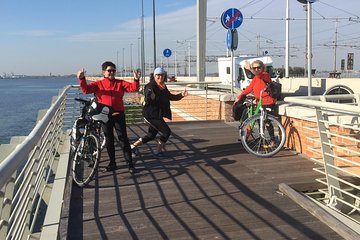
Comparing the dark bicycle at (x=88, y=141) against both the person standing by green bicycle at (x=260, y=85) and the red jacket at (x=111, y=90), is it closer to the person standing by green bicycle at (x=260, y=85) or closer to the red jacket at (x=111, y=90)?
the red jacket at (x=111, y=90)

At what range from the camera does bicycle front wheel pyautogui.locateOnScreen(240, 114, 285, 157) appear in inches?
298

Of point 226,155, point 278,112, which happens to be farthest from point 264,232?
point 278,112

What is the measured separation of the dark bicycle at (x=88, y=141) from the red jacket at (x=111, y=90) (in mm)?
147

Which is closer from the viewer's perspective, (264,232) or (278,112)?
(264,232)

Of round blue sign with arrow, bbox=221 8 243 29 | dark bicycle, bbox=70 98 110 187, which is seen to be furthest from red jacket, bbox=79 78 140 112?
round blue sign with arrow, bbox=221 8 243 29

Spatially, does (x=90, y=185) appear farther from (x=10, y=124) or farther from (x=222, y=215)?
(x=10, y=124)

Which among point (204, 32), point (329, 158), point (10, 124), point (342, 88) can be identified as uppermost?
point (204, 32)

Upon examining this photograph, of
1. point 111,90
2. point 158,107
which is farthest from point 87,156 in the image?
point 158,107

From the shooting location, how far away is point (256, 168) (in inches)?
267

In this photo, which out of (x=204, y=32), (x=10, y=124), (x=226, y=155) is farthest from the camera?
(x=10, y=124)

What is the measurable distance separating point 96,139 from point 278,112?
3278mm

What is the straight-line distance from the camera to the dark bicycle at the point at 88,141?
6492 millimetres

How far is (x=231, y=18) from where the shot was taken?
11.8 meters

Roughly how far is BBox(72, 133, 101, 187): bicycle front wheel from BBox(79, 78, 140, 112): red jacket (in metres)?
0.61
